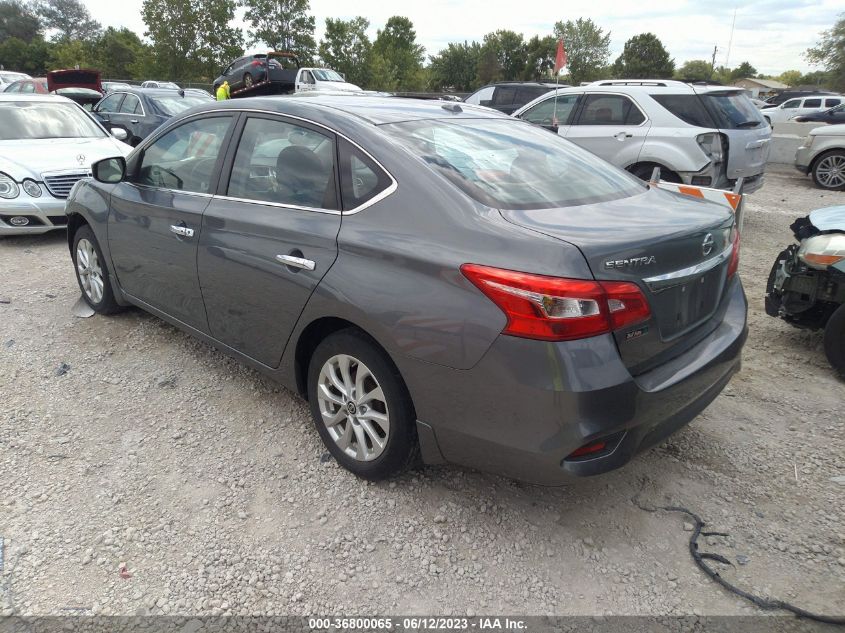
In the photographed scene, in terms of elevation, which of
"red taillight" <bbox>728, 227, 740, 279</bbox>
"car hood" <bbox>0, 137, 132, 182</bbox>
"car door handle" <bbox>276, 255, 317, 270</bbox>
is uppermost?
"car hood" <bbox>0, 137, 132, 182</bbox>

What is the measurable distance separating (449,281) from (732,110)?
725 cm

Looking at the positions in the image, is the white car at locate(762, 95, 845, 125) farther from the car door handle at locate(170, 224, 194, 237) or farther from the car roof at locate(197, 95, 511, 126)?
the car door handle at locate(170, 224, 194, 237)

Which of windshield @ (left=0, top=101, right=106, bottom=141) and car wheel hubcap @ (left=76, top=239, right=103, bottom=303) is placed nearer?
car wheel hubcap @ (left=76, top=239, right=103, bottom=303)

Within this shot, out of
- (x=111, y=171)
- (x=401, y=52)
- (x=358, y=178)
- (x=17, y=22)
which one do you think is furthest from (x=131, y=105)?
(x=17, y=22)

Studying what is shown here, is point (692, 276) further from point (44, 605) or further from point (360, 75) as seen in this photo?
point (360, 75)

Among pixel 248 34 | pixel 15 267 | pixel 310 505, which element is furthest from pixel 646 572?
pixel 248 34

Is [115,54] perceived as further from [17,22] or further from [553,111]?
[553,111]

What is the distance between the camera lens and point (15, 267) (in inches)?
246

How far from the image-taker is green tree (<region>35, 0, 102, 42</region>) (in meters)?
88.9

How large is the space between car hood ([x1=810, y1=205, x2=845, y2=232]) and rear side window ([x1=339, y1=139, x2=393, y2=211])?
3128mm

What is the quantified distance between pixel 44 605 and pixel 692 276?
275 centimetres

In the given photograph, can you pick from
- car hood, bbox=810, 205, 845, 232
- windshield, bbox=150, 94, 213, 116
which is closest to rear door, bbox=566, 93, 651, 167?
car hood, bbox=810, 205, 845, 232

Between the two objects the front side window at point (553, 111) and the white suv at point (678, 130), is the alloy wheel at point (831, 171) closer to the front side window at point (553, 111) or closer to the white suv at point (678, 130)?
the white suv at point (678, 130)

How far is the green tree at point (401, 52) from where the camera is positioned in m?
50.2
